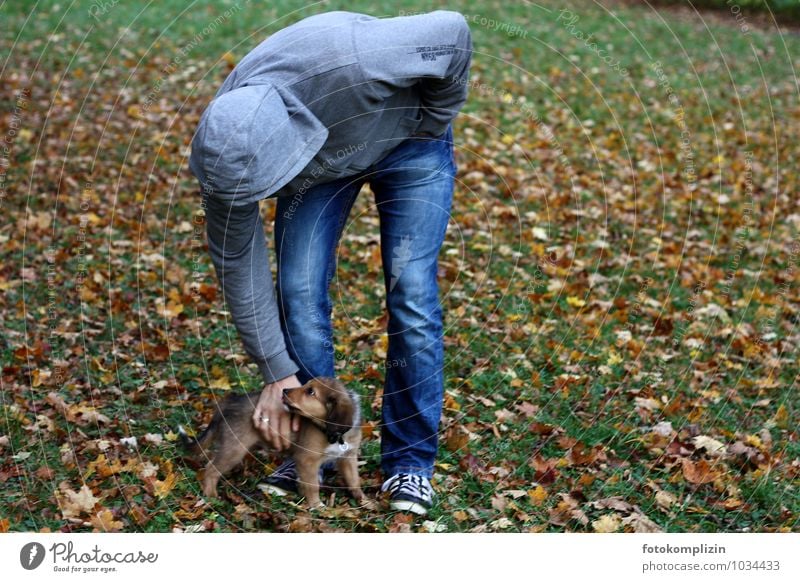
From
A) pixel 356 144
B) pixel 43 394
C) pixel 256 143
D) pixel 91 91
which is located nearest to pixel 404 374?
pixel 356 144

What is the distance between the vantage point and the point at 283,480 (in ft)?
14.4

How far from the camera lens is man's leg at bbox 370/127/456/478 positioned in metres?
3.95

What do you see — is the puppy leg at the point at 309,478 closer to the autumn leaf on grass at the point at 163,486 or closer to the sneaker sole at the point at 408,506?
the sneaker sole at the point at 408,506

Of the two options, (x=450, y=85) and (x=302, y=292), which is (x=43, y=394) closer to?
(x=302, y=292)

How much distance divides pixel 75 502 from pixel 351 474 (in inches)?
51.4

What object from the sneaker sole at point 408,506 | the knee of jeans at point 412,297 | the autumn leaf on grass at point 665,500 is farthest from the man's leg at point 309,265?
the autumn leaf on grass at point 665,500

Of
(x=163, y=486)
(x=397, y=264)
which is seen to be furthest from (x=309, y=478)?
(x=397, y=264)

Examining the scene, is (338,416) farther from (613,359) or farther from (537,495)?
(613,359)

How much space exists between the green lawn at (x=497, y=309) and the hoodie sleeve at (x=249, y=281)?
34.7 inches

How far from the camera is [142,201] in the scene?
29.6 ft

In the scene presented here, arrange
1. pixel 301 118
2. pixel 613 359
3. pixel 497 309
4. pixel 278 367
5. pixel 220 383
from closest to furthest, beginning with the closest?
1. pixel 301 118
2. pixel 278 367
3. pixel 220 383
4. pixel 613 359
5. pixel 497 309

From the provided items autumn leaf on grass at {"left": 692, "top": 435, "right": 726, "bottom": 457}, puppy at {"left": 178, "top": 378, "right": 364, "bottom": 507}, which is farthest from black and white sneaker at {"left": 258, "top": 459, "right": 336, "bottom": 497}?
autumn leaf on grass at {"left": 692, "top": 435, "right": 726, "bottom": 457}

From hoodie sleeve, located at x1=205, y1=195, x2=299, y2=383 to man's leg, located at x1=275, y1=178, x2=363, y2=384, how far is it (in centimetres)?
22

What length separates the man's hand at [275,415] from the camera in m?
3.96
